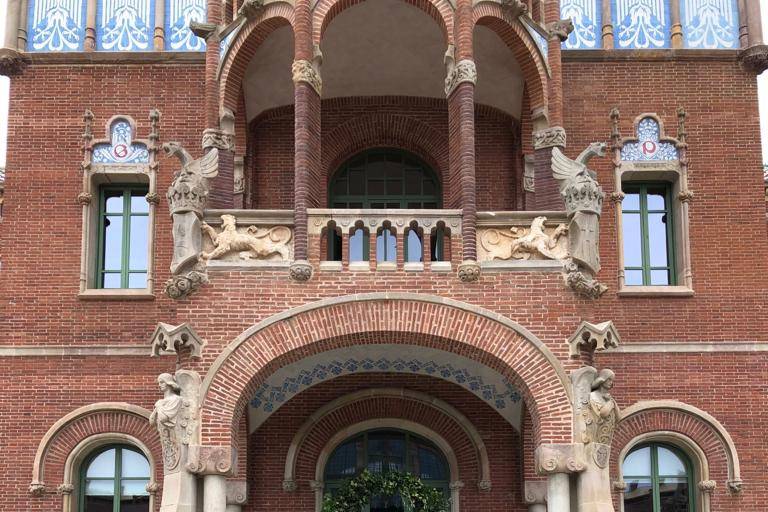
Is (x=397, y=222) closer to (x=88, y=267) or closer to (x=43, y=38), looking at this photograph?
(x=88, y=267)

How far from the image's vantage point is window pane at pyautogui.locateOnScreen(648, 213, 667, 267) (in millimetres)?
20422

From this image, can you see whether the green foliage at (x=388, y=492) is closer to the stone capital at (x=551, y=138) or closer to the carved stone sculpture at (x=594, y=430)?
the carved stone sculpture at (x=594, y=430)

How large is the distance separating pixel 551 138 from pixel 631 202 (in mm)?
2752

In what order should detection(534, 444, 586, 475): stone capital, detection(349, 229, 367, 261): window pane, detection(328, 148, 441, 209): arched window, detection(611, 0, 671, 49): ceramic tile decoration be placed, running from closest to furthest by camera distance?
detection(534, 444, 586, 475): stone capital → detection(349, 229, 367, 261): window pane → detection(611, 0, 671, 49): ceramic tile decoration → detection(328, 148, 441, 209): arched window

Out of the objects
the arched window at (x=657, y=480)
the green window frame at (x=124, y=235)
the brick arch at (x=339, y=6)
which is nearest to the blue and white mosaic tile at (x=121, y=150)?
the green window frame at (x=124, y=235)

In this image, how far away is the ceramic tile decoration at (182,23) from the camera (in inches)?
823

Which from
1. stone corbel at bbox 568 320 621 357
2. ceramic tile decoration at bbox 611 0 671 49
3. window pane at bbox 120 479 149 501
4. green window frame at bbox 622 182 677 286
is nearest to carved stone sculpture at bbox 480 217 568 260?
stone corbel at bbox 568 320 621 357

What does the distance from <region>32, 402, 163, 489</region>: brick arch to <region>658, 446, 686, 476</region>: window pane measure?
24.4 ft

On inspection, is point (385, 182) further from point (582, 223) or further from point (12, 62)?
point (12, 62)

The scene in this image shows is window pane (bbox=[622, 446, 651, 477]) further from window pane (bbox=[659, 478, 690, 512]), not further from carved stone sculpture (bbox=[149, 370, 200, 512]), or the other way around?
carved stone sculpture (bbox=[149, 370, 200, 512])

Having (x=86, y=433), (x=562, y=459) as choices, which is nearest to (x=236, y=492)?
(x=86, y=433)

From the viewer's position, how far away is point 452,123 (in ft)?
57.8

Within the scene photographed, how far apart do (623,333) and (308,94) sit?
19.9 ft

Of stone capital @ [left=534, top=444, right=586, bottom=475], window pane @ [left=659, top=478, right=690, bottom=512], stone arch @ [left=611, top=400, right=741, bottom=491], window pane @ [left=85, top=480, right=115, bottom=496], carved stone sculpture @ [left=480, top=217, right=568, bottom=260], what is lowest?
window pane @ [left=659, top=478, right=690, bottom=512]
